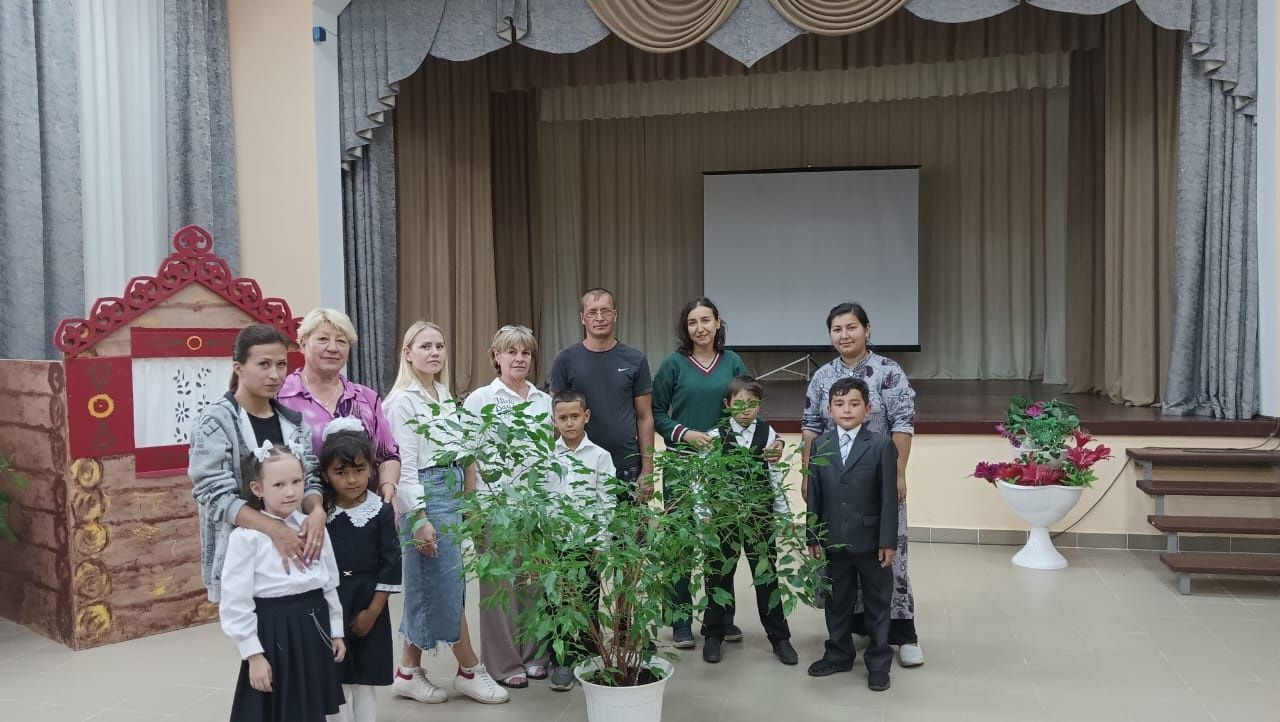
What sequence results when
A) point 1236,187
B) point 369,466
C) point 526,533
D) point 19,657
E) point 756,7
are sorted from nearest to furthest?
1. point 526,533
2. point 369,466
3. point 19,657
4. point 1236,187
5. point 756,7

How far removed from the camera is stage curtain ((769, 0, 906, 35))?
16.8 ft

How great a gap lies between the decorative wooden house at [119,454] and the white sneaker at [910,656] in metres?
2.65

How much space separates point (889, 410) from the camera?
3262mm

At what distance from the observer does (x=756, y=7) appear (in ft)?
17.1

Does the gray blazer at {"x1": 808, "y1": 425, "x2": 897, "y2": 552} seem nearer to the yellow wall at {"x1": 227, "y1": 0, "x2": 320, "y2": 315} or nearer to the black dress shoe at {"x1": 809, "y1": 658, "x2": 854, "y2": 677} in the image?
the black dress shoe at {"x1": 809, "y1": 658, "x2": 854, "y2": 677}

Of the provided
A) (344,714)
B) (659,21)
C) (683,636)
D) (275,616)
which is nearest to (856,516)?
(683,636)

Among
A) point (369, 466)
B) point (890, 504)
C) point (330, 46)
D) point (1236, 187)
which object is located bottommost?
point (890, 504)

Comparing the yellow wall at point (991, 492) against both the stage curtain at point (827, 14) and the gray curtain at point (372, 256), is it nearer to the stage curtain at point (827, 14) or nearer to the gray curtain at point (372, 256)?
the stage curtain at point (827, 14)

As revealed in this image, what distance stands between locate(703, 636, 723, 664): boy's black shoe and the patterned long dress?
0.59 metres

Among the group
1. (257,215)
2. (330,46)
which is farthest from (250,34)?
(257,215)

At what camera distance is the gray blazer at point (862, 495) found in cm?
304

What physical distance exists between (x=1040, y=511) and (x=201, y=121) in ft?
15.5

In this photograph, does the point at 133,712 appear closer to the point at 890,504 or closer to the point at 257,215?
the point at 890,504

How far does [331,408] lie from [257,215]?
3274 mm
